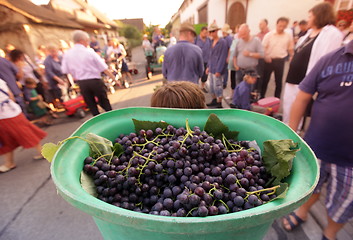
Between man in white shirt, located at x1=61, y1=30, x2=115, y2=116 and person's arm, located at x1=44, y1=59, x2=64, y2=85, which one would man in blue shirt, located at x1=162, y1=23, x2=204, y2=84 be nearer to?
man in white shirt, located at x1=61, y1=30, x2=115, y2=116

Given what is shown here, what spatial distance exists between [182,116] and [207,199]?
0.53m

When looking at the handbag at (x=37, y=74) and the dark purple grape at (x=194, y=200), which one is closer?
the dark purple grape at (x=194, y=200)

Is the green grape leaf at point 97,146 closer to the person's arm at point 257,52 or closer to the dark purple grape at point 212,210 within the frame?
the dark purple grape at point 212,210

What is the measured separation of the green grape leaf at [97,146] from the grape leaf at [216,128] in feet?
1.64

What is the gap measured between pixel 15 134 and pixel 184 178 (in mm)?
3540

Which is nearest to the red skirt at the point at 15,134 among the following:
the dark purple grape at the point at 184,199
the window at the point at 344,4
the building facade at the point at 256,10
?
the dark purple grape at the point at 184,199

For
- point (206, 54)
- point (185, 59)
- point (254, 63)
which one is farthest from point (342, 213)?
point (206, 54)

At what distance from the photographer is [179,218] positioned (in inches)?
20.6

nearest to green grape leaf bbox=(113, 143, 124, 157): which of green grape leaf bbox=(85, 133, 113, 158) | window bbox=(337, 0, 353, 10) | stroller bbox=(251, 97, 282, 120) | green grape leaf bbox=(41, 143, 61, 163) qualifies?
green grape leaf bbox=(85, 133, 113, 158)

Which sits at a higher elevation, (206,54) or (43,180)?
(206,54)

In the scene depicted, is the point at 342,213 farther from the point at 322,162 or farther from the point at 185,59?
the point at 185,59

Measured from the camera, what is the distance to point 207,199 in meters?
0.66

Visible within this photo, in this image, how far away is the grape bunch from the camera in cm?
69

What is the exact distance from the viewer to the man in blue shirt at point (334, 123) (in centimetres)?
138
